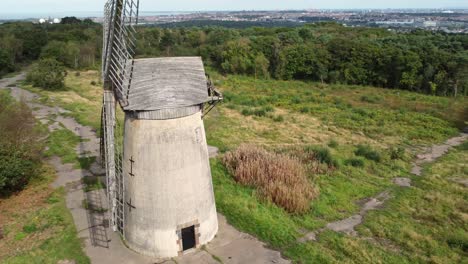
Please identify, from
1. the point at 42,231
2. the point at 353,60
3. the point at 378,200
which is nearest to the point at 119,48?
the point at 42,231

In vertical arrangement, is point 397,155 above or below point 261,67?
below

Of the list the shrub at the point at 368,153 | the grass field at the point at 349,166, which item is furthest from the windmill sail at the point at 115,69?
the shrub at the point at 368,153

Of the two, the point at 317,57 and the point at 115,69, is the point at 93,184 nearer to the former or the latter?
the point at 115,69

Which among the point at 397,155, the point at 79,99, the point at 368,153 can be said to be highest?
the point at 79,99

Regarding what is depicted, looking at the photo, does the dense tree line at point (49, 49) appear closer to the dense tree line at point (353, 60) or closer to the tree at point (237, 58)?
the dense tree line at point (353, 60)


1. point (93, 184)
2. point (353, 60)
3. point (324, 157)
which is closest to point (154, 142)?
point (93, 184)

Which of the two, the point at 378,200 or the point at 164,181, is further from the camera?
the point at 378,200

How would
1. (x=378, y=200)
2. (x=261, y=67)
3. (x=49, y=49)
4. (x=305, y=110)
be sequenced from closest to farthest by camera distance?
1. (x=378, y=200)
2. (x=305, y=110)
3. (x=49, y=49)
4. (x=261, y=67)

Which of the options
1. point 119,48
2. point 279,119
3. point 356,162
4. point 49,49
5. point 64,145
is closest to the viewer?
point 119,48
